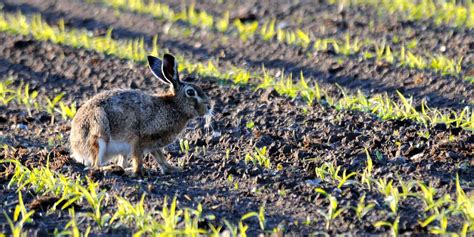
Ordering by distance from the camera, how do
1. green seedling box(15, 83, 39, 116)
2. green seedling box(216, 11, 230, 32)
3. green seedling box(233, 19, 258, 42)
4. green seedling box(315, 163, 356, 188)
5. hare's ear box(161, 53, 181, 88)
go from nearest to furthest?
green seedling box(315, 163, 356, 188)
hare's ear box(161, 53, 181, 88)
green seedling box(15, 83, 39, 116)
green seedling box(233, 19, 258, 42)
green seedling box(216, 11, 230, 32)

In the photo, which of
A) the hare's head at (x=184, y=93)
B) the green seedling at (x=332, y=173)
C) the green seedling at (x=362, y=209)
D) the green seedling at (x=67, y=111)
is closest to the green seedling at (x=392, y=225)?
the green seedling at (x=362, y=209)

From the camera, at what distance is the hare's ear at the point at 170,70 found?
7969mm

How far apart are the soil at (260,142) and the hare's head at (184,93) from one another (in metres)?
0.38

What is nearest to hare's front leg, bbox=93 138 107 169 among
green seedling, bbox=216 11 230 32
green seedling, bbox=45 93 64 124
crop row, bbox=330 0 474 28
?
green seedling, bbox=45 93 64 124

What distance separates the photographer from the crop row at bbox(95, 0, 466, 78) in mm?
10109

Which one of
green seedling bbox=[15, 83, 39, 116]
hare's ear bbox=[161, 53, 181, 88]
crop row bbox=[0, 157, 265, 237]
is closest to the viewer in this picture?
crop row bbox=[0, 157, 265, 237]

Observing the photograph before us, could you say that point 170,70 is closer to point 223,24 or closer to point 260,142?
point 260,142

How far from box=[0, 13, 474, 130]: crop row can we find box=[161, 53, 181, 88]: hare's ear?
1.60 m

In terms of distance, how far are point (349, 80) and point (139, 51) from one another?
2.79 metres

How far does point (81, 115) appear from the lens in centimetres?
769

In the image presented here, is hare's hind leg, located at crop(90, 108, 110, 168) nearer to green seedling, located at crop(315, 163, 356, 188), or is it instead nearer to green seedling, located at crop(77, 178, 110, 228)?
green seedling, located at crop(77, 178, 110, 228)

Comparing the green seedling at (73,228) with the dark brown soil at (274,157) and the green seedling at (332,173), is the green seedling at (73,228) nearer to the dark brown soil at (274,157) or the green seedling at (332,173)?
the dark brown soil at (274,157)

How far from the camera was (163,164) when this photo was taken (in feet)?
25.3

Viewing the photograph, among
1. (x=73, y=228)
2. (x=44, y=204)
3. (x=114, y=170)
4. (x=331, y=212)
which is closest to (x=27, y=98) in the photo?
(x=114, y=170)
